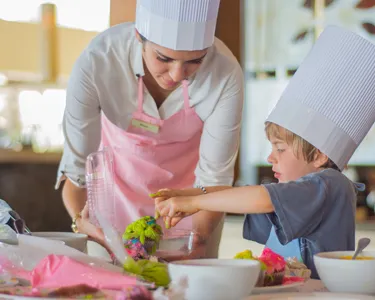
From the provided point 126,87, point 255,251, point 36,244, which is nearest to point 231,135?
point 126,87

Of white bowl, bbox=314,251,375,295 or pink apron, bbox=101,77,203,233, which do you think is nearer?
white bowl, bbox=314,251,375,295

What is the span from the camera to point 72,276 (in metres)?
0.88

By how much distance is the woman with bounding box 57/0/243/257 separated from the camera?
71.3 inches

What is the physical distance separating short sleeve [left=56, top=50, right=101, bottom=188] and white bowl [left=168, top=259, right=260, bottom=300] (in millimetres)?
1149

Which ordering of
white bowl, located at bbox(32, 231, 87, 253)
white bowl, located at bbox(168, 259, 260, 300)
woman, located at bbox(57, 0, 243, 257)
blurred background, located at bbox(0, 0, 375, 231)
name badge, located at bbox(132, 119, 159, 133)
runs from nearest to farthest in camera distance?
white bowl, located at bbox(168, 259, 260, 300)
white bowl, located at bbox(32, 231, 87, 253)
woman, located at bbox(57, 0, 243, 257)
name badge, located at bbox(132, 119, 159, 133)
blurred background, located at bbox(0, 0, 375, 231)

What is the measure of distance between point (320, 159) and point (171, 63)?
1.36 feet

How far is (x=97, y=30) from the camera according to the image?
4.54 m

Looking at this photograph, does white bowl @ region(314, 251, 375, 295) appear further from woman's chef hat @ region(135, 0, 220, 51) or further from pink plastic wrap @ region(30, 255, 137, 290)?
woman's chef hat @ region(135, 0, 220, 51)

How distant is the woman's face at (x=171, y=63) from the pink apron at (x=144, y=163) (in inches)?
14.6

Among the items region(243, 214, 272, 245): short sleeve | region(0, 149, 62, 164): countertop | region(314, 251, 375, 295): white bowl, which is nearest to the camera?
region(314, 251, 375, 295): white bowl

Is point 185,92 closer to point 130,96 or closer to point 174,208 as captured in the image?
point 130,96

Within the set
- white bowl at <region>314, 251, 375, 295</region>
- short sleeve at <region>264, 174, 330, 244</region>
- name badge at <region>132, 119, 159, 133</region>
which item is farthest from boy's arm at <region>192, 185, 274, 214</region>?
name badge at <region>132, 119, 159, 133</region>

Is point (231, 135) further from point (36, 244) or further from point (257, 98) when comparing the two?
point (257, 98)

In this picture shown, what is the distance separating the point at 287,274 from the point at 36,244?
409mm
